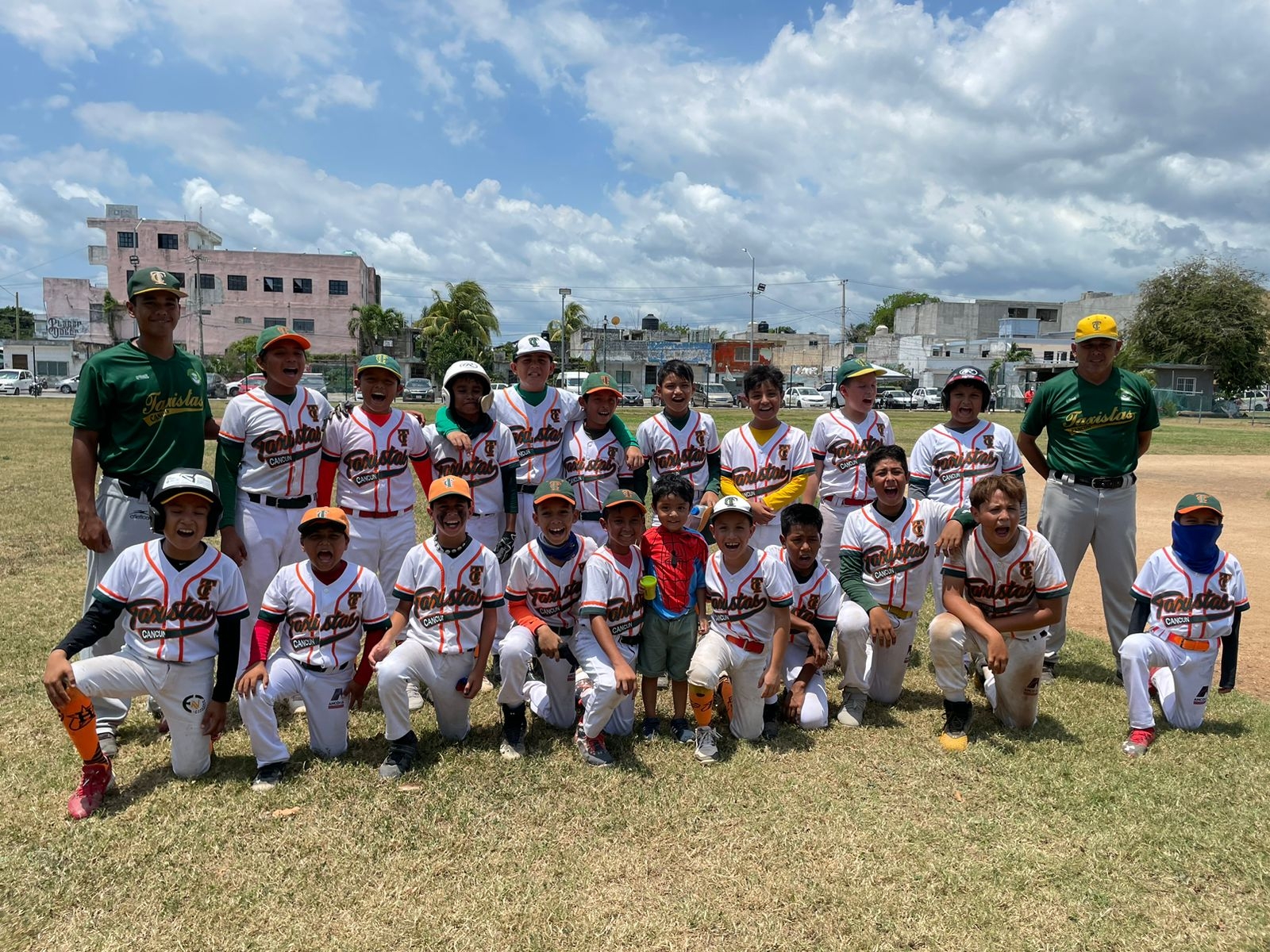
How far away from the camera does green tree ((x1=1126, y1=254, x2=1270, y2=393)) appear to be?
153ft

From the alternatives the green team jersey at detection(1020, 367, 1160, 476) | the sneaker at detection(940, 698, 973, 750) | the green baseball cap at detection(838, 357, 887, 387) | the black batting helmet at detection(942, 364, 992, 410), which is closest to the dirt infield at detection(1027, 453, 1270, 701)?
the green team jersey at detection(1020, 367, 1160, 476)

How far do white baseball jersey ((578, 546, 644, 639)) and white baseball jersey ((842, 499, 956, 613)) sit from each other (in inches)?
55.4

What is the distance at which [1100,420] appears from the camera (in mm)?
5746

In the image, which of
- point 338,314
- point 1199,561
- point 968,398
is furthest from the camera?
point 338,314

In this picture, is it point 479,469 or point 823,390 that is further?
point 823,390

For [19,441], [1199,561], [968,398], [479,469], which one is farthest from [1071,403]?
[19,441]

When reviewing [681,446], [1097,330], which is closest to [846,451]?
[681,446]

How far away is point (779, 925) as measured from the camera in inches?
121

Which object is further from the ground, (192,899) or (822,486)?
(822,486)

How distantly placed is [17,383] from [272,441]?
53.0 meters

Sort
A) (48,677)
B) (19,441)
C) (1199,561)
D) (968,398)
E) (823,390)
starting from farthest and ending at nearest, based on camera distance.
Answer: (823,390), (19,441), (968,398), (1199,561), (48,677)

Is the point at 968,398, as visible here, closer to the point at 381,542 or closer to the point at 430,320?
the point at 381,542

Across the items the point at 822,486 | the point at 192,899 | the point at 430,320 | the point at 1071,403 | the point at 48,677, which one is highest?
the point at 430,320

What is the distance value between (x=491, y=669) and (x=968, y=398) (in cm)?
379
